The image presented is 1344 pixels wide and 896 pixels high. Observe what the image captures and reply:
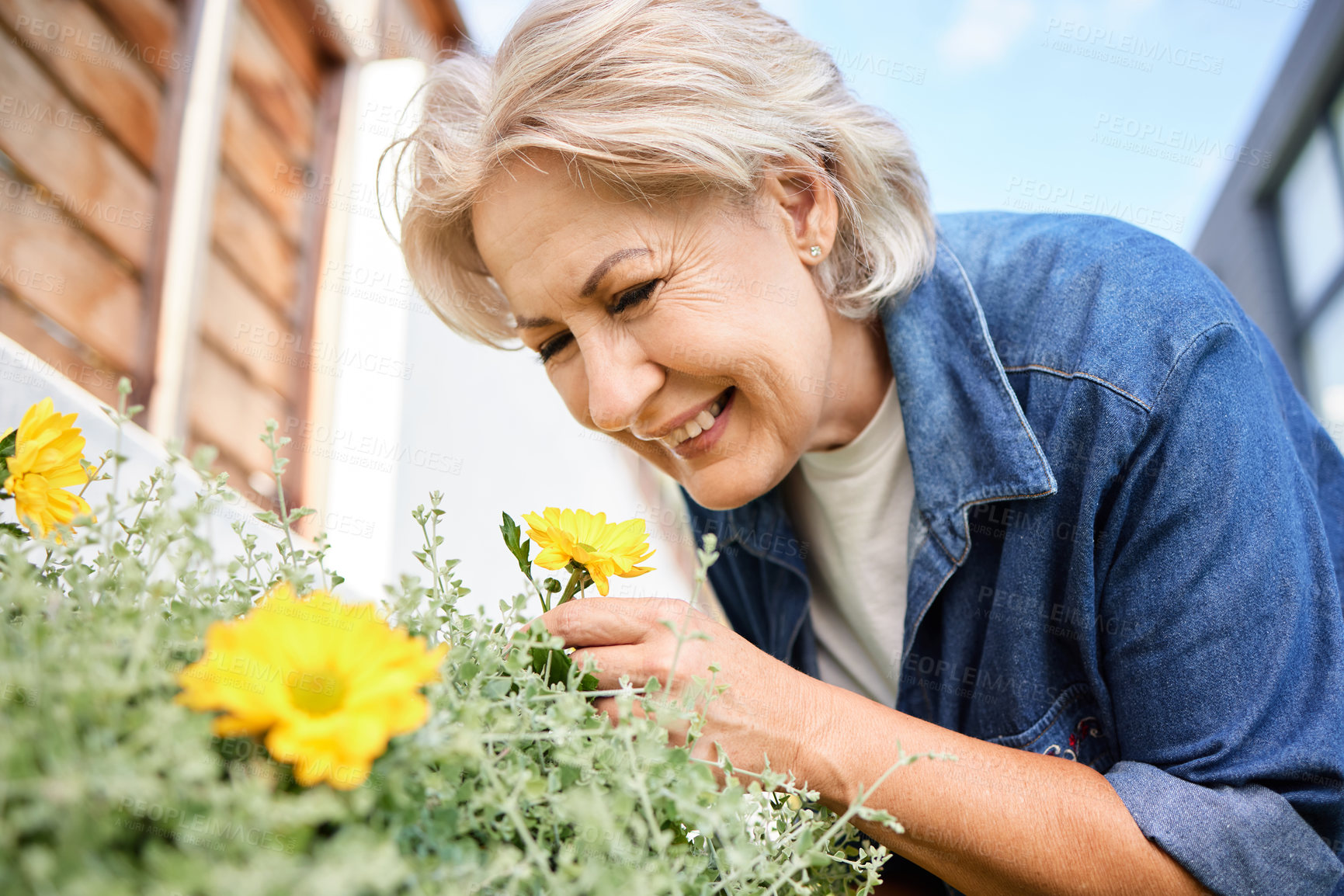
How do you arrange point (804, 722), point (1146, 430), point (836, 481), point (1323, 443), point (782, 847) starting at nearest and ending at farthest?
point (782, 847)
point (804, 722)
point (1146, 430)
point (1323, 443)
point (836, 481)

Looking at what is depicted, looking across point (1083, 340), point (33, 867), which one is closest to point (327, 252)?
point (1083, 340)

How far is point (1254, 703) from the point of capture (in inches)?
34.9

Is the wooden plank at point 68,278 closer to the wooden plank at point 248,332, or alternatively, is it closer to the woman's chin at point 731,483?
the wooden plank at point 248,332

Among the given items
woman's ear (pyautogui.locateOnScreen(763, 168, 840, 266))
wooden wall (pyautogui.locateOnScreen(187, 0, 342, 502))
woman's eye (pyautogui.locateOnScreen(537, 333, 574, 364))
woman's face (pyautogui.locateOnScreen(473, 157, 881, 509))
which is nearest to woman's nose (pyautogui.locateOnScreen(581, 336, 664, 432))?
woman's face (pyautogui.locateOnScreen(473, 157, 881, 509))

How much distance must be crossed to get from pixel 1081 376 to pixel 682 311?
0.50m

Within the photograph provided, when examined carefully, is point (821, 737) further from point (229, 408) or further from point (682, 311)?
point (229, 408)

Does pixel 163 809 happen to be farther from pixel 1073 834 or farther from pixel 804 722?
pixel 1073 834

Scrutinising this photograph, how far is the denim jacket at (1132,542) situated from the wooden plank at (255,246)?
1.70 metres

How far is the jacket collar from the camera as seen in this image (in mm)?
1158

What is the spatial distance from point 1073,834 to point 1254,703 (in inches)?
9.5

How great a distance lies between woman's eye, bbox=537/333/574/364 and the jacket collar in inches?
19.2

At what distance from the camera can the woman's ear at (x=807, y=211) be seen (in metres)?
1.24

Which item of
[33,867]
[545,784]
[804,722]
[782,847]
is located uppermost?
[33,867]

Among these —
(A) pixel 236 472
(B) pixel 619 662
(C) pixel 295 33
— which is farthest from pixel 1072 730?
(C) pixel 295 33
